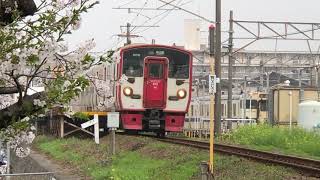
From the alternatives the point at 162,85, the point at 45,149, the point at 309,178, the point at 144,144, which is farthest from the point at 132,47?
the point at 309,178

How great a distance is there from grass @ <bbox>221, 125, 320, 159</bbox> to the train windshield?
293 cm

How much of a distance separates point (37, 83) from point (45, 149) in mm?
19015

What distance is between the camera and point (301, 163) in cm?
1255

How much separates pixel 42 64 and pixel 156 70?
17.2 meters

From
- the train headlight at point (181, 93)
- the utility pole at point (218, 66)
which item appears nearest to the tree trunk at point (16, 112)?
the train headlight at point (181, 93)

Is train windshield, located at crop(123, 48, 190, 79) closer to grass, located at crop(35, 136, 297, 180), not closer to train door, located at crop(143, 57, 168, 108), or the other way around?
train door, located at crop(143, 57, 168, 108)

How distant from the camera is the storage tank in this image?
2450cm

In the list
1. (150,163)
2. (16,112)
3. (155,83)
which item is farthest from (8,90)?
(155,83)

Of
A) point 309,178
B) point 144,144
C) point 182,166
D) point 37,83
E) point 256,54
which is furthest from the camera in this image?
point 256,54

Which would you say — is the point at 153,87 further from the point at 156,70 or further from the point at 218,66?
the point at 218,66

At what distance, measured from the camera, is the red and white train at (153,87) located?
68.7 feet

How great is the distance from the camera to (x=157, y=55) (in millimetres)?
21250

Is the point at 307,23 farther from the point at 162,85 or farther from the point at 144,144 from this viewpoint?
the point at 144,144

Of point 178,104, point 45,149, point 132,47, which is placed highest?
point 132,47
